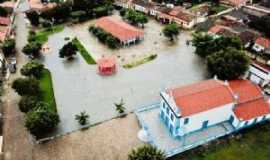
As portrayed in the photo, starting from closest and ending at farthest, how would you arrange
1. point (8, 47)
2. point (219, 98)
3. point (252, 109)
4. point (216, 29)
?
point (219, 98)
point (252, 109)
point (8, 47)
point (216, 29)

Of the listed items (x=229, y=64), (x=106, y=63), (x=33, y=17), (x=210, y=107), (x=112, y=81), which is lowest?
(x=112, y=81)

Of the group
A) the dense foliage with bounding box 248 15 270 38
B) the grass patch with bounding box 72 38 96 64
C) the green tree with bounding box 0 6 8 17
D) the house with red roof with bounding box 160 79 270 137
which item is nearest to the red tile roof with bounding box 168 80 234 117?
the house with red roof with bounding box 160 79 270 137

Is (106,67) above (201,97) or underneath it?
underneath

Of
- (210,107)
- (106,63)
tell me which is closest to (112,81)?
(106,63)

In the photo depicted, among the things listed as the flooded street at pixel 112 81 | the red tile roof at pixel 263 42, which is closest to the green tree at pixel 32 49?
the flooded street at pixel 112 81

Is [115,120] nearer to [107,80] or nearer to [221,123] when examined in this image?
[107,80]

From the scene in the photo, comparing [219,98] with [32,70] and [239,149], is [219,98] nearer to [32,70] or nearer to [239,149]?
[239,149]

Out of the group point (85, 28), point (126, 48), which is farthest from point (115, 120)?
point (85, 28)

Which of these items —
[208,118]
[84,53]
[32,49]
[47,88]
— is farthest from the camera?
[84,53]
